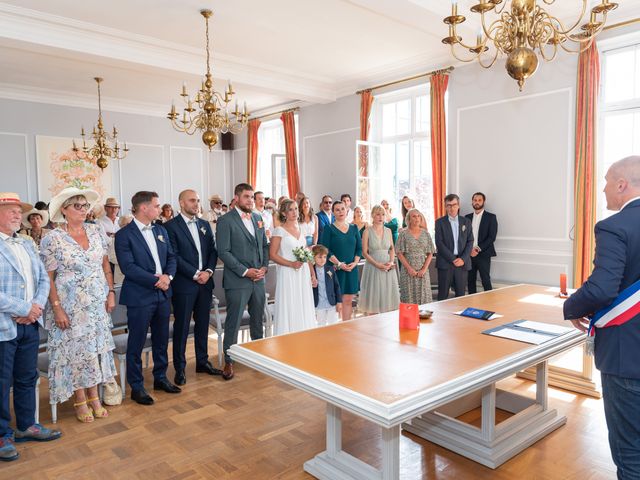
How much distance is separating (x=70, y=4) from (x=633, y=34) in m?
6.29

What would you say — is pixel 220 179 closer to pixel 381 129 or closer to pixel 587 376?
pixel 381 129

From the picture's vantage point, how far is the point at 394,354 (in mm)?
2322

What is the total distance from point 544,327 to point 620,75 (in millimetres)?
4510

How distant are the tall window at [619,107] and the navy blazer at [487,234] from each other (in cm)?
124

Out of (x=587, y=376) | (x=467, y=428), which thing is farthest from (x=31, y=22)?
(x=587, y=376)

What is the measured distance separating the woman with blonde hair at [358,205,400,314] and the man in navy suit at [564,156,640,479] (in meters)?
3.29

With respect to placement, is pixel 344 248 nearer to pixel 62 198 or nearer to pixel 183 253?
pixel 183 253

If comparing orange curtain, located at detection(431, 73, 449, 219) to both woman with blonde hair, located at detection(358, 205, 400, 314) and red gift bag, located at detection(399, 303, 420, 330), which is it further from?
red gift bag, located at detection(399, 303, 420, 330)

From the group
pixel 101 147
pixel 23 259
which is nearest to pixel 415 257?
pixel 23 259

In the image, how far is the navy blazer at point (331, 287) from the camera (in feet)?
15.7

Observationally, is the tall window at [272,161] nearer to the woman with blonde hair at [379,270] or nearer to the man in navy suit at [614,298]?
the woman with blonde hair at [379,270]

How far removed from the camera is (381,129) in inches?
337

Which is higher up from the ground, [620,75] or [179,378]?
[620,75]


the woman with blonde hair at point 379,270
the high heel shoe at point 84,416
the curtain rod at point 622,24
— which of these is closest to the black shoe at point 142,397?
the high heel shoe at point 84,416
